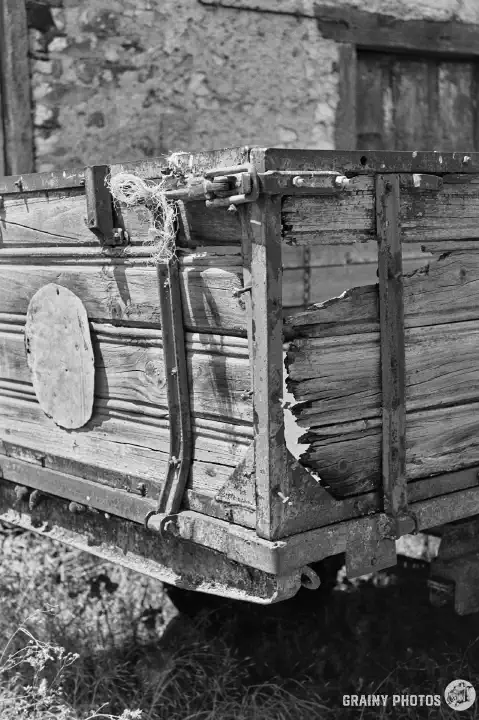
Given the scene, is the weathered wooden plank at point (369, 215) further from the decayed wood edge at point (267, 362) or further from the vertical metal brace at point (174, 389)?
the vertical metal brace at point (174, 389)

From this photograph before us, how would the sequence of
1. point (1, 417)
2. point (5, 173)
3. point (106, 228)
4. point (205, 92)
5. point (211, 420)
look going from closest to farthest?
1. point (211, 420)
2. point (106, 228)
3. point (1, 417)
4. point (5, 173)
5. point (205, 92)

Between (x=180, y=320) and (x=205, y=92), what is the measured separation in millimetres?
3624

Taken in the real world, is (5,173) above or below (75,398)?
above

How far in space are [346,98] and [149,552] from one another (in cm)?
435

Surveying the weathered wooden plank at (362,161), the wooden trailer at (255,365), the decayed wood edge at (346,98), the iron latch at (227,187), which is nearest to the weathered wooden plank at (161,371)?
the wooden trailer at (255,365)

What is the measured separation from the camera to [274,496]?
2127mm

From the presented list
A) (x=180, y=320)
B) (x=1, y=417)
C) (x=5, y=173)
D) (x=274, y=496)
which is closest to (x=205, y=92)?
(x=5, y=173)

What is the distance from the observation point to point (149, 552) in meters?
2.61

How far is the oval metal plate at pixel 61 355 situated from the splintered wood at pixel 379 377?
2.67 feet

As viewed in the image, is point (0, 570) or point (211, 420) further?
point (0, 570)

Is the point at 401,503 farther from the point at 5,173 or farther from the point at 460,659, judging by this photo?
the point at 5,173

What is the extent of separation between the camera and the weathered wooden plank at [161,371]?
221 centimetres

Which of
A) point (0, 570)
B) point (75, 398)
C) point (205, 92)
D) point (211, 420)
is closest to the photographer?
point (211, 420)

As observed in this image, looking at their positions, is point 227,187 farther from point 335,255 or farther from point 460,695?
point 335,255
